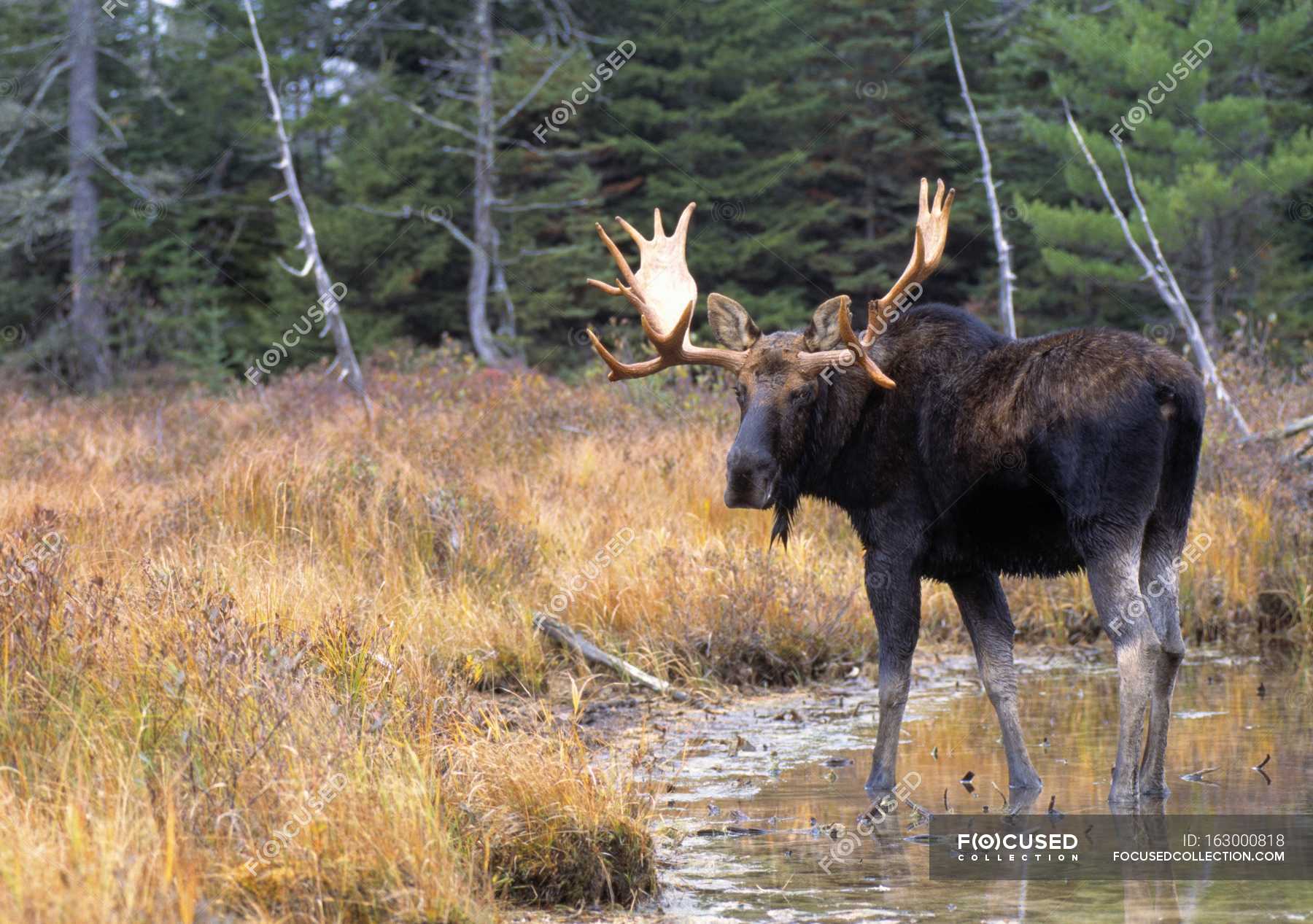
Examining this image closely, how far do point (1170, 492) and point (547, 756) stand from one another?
9.58ft

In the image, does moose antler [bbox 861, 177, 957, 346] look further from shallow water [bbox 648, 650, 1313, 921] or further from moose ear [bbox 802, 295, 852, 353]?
shallow water [bbox 648, 650, 1313, 921]

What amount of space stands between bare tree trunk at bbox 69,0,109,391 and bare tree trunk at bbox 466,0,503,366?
734 cm

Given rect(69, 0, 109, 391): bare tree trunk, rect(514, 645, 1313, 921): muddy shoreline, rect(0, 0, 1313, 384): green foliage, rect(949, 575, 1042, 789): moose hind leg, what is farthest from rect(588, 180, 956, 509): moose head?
rect(69, 0, 109, 391): bare tree trunk

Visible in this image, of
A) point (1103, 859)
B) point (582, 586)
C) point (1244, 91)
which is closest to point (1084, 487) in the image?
point (1103, 859)

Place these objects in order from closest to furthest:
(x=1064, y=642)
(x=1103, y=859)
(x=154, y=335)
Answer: (x=1103, y=859) < (x=1064, y=642) < (x=154, y=335)

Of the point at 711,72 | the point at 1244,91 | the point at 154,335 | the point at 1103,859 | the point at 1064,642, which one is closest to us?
the point at 1103,859

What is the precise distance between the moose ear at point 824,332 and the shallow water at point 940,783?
2.00 m

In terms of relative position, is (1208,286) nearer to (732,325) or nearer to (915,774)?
(732,325)

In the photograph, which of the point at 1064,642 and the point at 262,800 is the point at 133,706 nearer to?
the point at 262,800

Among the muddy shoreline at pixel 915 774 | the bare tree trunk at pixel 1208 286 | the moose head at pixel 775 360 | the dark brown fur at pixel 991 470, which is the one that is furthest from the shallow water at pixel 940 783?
the bare tree trunk at pixel 1208 286

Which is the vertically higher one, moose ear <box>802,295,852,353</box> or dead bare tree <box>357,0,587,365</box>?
dead bare tree <box>357,0,587,365</box>

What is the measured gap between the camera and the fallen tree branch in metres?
8.19

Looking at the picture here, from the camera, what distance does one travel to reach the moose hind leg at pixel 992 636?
21.3 feet

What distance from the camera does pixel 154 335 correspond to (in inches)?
1179
